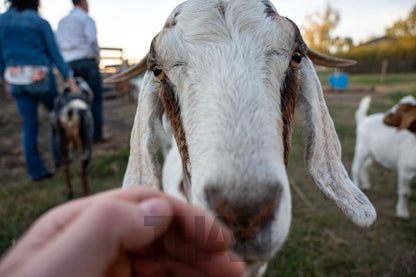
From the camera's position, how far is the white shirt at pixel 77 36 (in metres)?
4.31

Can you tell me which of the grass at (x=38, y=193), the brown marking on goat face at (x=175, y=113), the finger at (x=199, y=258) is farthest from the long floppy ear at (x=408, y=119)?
the grass at (x=38, y=193)

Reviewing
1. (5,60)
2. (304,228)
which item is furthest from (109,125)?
(304,228)

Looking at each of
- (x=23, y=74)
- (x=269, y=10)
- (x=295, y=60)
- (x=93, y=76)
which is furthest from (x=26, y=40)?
(x=295, y=60)

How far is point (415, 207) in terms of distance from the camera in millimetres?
3682

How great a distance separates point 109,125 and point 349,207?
26.5ft

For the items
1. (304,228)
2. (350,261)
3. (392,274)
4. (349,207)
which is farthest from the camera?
(304,228)

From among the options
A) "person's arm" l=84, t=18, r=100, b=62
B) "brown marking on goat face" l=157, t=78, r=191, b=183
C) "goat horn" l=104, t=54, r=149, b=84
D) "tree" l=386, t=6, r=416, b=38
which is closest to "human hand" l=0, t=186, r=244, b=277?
"brown marking on goat face" l=157, t=78, r=191, b=183

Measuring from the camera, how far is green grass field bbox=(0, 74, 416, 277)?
8.82ft

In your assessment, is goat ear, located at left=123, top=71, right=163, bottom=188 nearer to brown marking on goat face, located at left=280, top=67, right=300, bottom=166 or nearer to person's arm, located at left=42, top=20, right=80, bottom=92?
brown marking on goat face, located at left=280, top=67, right=300, bottom=166

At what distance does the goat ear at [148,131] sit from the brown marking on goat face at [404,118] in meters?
3.17

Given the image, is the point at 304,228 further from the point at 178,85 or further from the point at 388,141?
the point at 178,85

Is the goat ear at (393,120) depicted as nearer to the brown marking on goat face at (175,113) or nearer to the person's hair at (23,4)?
the brown marking on goat face at (175,113)

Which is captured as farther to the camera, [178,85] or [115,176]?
[115,176]

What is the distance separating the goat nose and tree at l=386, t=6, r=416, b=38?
1728 inches
